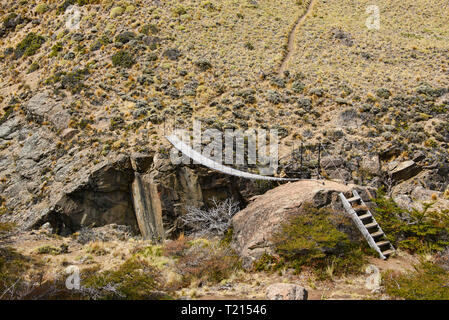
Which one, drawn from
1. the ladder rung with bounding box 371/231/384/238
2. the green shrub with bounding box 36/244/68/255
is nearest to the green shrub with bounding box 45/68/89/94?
the green shrub with bounding box 36/244/68/255

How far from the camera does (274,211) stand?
12883 millimetres

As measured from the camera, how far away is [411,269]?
10.9 metres

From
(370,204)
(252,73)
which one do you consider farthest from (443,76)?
(370,204)

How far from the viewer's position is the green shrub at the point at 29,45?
30.8 meters

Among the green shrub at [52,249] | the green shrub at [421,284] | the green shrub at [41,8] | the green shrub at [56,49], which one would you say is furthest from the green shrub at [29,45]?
the green shrub at [421,284]

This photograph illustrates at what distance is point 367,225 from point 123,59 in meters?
21.2

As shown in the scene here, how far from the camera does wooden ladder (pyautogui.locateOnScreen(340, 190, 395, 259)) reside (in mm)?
11773

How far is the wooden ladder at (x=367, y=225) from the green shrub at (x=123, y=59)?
19333 millimetres

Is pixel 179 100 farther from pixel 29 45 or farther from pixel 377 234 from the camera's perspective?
pixel 29 45

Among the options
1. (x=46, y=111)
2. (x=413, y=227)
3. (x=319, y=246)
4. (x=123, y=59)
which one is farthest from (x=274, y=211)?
(x=123, y=59)

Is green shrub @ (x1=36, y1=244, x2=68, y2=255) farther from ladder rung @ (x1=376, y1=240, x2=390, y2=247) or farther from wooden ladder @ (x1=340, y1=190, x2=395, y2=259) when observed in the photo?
ladder rung @ (x1=376, y1=240, x2=390, y2=247)

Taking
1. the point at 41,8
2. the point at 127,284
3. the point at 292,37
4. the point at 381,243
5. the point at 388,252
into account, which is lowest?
the point at 388,252

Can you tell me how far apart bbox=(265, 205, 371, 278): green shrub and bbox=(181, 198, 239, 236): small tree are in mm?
3943

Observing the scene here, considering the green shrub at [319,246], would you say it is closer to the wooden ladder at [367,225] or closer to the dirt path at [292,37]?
the wooden ladder at [367,225]
